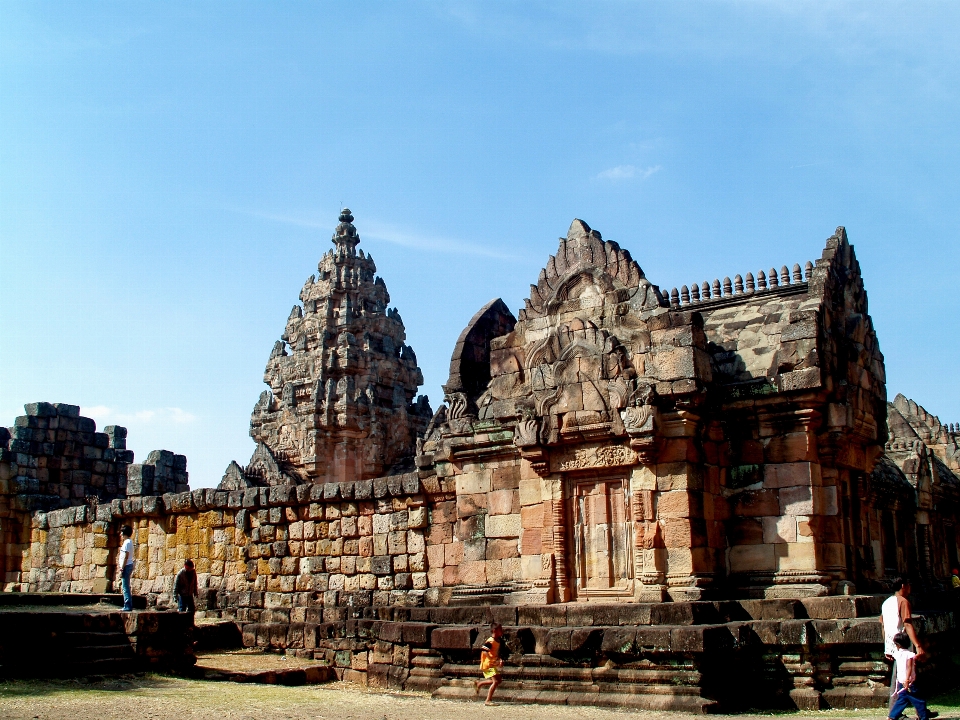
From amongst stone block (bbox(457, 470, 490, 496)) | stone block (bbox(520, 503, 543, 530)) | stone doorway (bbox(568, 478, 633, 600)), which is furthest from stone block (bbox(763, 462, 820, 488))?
stone block (bbox(457, 470, 490, 496))

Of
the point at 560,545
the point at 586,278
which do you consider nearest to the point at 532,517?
the point at 560,545

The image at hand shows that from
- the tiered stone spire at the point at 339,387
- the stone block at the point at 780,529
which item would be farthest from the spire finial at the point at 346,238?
the stone block at the point at 780,529

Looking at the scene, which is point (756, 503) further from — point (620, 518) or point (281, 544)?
point (281, 544)

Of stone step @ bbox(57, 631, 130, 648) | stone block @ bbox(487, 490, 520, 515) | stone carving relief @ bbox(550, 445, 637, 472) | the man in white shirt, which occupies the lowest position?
stone step @ bbox(57, 631, 130, 648)

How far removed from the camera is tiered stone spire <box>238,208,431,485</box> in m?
35.7

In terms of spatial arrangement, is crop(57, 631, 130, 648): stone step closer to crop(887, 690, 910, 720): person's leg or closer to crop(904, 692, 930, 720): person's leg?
crop(887, 690, 910, 720): person's leg

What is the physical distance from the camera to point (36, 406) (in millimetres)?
23328

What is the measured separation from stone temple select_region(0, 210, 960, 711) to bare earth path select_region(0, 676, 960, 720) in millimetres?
545

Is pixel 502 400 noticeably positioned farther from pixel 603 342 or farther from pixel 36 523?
pixel 36 523

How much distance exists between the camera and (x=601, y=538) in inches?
473

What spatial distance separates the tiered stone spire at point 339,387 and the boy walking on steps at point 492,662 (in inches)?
920

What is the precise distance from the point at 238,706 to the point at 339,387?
26705 millimetres

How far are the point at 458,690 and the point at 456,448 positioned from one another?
3482 mm

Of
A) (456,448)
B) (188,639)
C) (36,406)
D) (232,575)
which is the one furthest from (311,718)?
(36,406)
